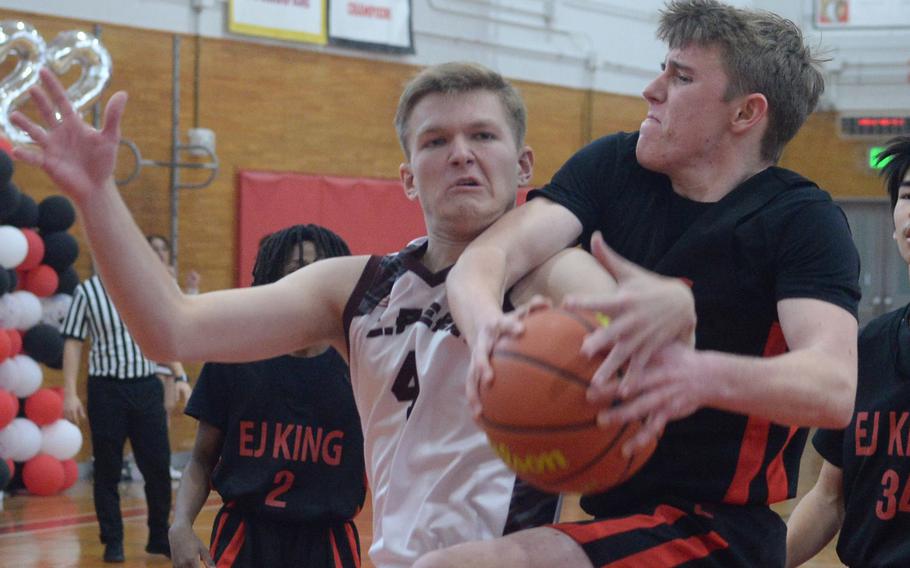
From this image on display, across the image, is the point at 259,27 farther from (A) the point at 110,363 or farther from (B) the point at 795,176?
(B) the point at 795,176

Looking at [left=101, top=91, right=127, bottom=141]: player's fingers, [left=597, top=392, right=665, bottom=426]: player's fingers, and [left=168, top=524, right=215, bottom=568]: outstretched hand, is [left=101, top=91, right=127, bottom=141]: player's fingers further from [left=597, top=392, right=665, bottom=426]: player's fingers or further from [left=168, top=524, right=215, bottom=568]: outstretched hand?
[left=168, top=524, right=215, bottom=568]: outstretched hand

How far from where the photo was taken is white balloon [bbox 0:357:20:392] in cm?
977

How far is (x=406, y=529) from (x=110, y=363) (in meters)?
6.05

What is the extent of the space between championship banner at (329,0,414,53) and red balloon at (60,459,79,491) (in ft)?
17.2

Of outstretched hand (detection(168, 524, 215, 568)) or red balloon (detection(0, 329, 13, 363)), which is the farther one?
red balloon (detection(0, 329, 13, 363))

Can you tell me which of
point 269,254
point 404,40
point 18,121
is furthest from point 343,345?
point 404,40

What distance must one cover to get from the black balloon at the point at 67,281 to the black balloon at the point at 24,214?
20.0 inches

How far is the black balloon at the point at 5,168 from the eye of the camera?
941 cm

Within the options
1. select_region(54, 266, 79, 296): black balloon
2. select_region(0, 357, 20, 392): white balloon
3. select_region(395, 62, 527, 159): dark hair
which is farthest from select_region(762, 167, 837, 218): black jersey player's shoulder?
select_region(54, 266, 79, 296): black balloon

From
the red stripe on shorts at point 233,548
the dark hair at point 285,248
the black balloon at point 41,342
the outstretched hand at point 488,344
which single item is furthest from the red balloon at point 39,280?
the outstretched hand at point 488,344

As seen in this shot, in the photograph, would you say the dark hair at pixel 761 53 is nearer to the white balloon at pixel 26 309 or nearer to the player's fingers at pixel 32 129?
the player's fingers at pixel 32 129

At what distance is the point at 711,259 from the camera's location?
2812 mm

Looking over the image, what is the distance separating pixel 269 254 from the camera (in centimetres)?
479

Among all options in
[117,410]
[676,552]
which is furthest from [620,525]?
[117,410]
